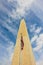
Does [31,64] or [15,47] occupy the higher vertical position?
[15,47]

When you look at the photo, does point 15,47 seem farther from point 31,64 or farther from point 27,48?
point 31,64

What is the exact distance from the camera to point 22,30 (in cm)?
2231

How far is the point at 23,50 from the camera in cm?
2062

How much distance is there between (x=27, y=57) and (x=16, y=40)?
317cm

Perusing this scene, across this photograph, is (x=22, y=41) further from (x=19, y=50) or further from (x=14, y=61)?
(x=14, y=61)

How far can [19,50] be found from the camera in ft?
68.2

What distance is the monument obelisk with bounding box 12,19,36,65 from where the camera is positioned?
19.9 m

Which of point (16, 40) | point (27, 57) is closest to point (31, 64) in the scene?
point (27, 57)

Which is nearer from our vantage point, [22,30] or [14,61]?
[14,61]

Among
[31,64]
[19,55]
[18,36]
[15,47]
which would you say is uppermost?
[18,36]

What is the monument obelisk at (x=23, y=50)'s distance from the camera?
1992 centimetres

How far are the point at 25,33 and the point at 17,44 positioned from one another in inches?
76.4

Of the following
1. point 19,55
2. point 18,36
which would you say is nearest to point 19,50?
point 19,55

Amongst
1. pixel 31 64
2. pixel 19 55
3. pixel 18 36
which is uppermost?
pixel 18 36
